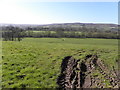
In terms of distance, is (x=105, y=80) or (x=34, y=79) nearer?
(x=34, y=79)

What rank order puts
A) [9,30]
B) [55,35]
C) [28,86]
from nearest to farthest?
1. [28,86]
2. [9,30]
3. [55,35]

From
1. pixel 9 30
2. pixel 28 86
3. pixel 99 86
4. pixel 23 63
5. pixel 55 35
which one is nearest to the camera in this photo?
pixel 28 86

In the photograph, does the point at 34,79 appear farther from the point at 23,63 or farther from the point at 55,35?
the point at 55,35

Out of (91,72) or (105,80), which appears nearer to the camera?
(105,80)

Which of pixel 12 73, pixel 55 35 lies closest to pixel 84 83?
pixel 12 73

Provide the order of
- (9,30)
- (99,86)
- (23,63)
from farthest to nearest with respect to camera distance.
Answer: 1. (9,30)
2. (23,63)
3. (99,86)

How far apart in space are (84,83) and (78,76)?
4.64 feet

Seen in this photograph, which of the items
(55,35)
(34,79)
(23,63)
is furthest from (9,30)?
(34,79)

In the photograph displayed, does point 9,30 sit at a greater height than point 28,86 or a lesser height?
greater

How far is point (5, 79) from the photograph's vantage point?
10891 millimetres

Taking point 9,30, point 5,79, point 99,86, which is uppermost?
point 9,30

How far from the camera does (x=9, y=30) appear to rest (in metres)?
76.6

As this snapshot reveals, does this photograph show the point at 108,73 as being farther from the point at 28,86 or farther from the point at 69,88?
the point at 28,86

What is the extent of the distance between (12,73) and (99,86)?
8.01m
